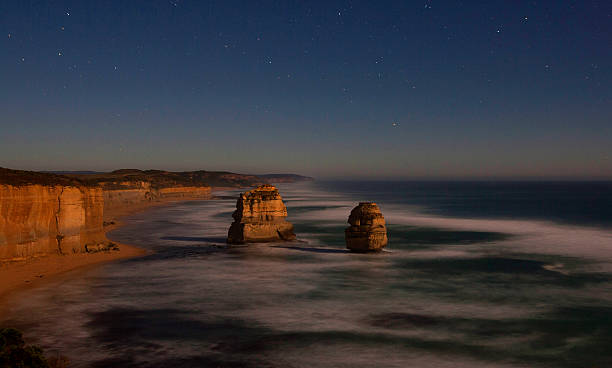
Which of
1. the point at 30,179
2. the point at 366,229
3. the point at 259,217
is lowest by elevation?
the point at 366,229

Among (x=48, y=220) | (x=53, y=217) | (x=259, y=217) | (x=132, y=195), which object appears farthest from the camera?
(x=132, y=195)

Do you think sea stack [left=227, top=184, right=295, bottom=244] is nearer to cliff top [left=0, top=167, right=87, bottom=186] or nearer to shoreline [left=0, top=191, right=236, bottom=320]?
shoreline [left=0, top=191, right=236, bottom=320]

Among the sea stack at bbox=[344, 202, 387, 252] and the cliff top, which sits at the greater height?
the cliff top

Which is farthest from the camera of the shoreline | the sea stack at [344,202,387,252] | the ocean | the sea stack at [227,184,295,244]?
the sea stack at [227,184,295,244]

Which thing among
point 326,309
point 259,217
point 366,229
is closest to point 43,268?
point 259,217

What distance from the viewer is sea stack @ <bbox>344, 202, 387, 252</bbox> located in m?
35.9

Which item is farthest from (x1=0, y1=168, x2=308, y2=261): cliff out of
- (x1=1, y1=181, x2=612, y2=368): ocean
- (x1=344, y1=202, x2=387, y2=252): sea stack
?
(x1=344, y1=202, x2=387, y2=252): sea stack

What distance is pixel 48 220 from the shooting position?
3144 centimetres

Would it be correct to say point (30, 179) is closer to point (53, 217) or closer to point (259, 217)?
point (53, 217)

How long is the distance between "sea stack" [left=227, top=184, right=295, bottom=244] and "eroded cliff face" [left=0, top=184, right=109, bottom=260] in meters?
10.6

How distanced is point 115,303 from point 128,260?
11.5 meters

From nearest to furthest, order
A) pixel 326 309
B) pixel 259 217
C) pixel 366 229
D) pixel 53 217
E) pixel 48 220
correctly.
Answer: pixel 326 309, pixel 48 220, pixel 53 217, pixel 366 229, pixel 259 217

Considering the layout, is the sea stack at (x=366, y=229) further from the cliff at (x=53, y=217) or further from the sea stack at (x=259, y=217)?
the cliff at (x=53, y=217)

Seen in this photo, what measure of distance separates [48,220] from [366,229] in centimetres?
2207
